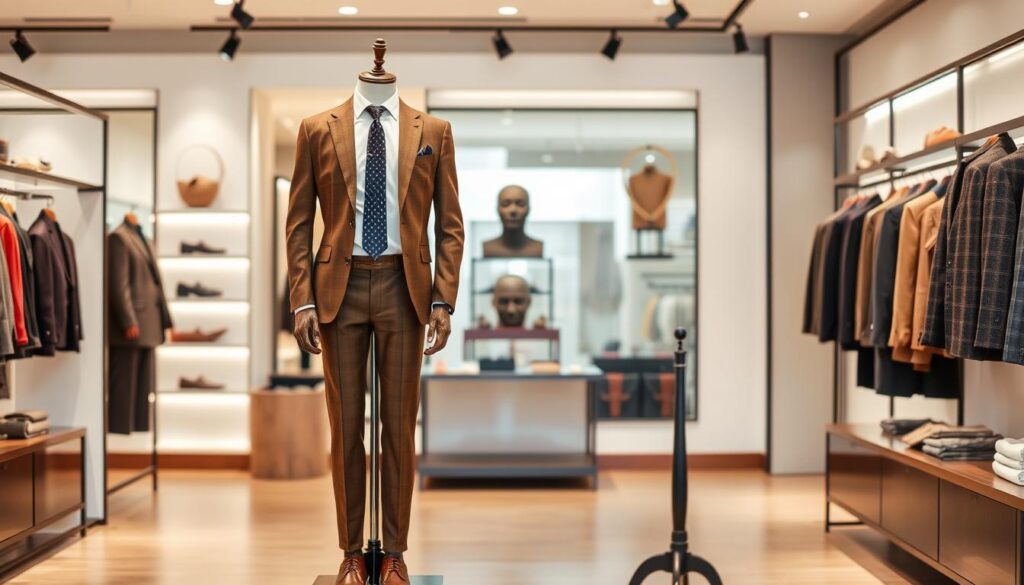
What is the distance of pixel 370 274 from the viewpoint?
8.86 ft

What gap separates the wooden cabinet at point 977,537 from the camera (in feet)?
9.64

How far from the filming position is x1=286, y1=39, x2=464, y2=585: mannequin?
8.79 ft

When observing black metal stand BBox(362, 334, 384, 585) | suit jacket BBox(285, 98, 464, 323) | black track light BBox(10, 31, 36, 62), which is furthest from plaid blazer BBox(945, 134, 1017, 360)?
black track light BBox(10, 31, 36, 62)

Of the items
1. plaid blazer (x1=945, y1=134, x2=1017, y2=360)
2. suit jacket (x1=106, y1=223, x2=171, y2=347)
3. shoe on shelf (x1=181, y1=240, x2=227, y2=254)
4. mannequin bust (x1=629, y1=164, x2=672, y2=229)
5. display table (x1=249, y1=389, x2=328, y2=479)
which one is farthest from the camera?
mannequin bust (x1=629, y1=164, x2=672, y2=229)

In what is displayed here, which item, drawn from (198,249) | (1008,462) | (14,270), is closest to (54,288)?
(14,270)

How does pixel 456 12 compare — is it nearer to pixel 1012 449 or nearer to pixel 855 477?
pixel 855 477

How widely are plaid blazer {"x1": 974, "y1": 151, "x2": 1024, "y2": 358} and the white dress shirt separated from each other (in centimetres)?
213

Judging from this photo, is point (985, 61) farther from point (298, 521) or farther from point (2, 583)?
point (2, 583)

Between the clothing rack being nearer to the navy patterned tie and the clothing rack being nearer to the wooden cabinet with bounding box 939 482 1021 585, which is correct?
the wooden cabinet with bounding box 939 482 1021 585

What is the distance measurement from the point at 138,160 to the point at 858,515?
16.9 ft

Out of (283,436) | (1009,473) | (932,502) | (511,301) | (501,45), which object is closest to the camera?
(1009,473)

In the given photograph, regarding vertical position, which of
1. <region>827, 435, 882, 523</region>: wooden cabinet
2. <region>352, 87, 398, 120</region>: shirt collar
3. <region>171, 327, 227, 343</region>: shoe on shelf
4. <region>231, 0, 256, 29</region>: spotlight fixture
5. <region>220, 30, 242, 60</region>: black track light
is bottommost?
<region>827, 435, 882, 523</region>: wooden cabinet

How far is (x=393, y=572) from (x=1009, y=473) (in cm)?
213

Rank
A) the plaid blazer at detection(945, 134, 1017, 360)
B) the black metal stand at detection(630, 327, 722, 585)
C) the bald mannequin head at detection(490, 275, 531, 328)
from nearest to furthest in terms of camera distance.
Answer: the black metal stand at detection(630, 327, 722, 585), the plaid blazer at detection(945, 134, 1017, 360), the bald mannequin head at detection(490, 275, 531, 328)
